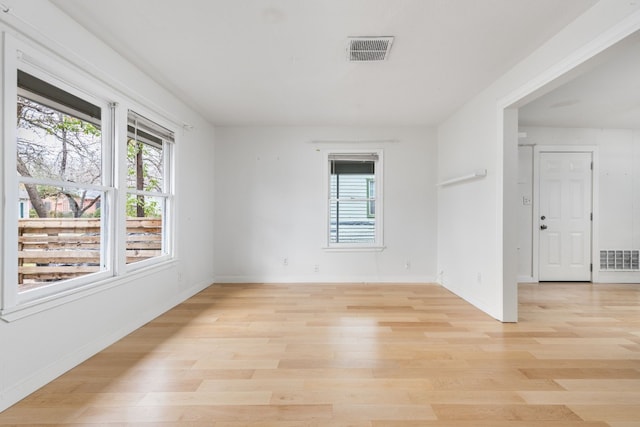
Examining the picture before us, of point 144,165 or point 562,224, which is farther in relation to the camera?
point 562,224

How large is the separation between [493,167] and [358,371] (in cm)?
254

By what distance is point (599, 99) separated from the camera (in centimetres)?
362

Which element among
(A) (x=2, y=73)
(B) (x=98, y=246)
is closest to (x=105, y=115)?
(A) (x=2, y=73)

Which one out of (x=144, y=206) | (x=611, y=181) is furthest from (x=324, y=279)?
(x=611, y=181)

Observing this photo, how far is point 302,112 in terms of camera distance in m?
4.08

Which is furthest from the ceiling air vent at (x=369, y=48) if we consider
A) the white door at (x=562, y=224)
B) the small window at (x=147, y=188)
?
the white door at (x=562, y=224)

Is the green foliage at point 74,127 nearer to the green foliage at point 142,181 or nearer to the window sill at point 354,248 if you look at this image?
the green foliage at point 142,181

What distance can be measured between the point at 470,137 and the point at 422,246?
6.08ft

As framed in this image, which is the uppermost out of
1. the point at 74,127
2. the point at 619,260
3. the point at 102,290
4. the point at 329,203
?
the point at 74,127

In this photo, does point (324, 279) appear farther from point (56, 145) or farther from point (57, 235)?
point (56, 145)

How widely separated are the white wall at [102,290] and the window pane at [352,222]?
212 cm

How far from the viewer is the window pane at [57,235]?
1.88 metres

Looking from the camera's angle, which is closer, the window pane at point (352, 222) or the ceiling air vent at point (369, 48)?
the ceiling air vent at point (369, 48)

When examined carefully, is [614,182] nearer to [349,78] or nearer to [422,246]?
[422,246]
